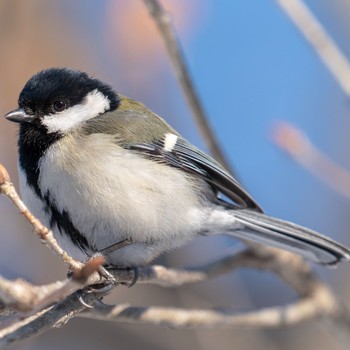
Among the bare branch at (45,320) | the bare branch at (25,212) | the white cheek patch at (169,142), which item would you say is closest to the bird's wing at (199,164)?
the white cheek patch at (169,142)

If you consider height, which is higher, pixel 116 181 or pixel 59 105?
pixel 59 105

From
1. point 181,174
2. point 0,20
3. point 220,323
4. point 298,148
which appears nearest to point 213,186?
point 181,174

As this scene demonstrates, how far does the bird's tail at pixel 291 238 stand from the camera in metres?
2.04

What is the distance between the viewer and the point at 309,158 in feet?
6.72

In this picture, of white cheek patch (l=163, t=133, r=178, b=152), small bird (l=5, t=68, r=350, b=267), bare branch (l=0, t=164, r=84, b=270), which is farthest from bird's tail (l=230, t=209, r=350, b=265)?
bare branch (l=0, t=164, r=84, b=270)

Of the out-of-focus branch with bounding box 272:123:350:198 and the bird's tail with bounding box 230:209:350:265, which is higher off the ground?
the out-of-focus branch with bounding box 272:123:350:198

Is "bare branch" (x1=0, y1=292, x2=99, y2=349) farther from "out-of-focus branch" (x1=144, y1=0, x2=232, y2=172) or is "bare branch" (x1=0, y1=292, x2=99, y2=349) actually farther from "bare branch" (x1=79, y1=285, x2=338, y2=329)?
"out-of-focus branch" (x1=144, y1=0, x2=232, y2=172)

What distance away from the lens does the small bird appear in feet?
5.65

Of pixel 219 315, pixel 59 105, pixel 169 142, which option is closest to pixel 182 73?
pixel 169 142

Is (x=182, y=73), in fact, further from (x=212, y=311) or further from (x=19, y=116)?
(x=212, y=311)

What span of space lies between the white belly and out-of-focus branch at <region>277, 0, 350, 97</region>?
574 mm

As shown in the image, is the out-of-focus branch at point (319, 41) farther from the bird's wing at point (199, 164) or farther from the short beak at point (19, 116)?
the short beak at point (19, 116)

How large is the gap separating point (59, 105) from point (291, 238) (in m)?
0.86

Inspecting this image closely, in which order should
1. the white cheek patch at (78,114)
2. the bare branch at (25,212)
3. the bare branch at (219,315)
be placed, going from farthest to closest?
the white cheek patch at (78,114) < the bare branch at (219,315) < the bare branch at (25,212)
